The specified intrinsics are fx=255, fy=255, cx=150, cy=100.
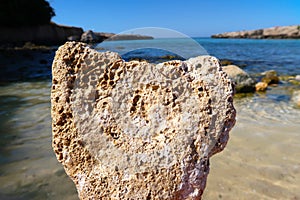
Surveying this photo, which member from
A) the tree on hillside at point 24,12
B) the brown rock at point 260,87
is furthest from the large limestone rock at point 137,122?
the tree on hillside at point 24,12

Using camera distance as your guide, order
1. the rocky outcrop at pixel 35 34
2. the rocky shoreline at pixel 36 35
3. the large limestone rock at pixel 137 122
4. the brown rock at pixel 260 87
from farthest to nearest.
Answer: the rocky outcrop at pixel 35 34 < the rocky shoreline at pixel 36 35 < the brown rock at pixel 260 87 < the large limestone rock at pixel 137 122

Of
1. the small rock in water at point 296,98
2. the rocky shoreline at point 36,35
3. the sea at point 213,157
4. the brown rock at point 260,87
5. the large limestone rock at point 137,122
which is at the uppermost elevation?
the rocky shoreline at point 36,35

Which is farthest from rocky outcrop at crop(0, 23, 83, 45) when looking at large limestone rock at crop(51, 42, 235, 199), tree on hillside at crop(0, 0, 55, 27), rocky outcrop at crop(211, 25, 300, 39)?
rocky outcrop at crop(211, 25, 300, 39)

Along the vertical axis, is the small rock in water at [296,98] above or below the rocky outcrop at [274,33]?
below

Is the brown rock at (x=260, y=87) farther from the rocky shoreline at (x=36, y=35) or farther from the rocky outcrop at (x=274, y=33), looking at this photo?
the rocky outcrop at (x=274, y=33)

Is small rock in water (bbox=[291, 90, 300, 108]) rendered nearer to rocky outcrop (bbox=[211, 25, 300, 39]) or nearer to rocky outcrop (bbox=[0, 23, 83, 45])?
rocky outcrop (bbox=[0, 23, 83, 45])

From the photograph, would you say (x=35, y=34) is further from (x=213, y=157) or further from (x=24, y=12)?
(x=213, y=157)

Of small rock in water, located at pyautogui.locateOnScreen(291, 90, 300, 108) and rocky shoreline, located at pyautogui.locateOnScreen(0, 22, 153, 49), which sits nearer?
small rock in water, located at pyautogui.locateOnScreen(291, 90, 300, 108)
